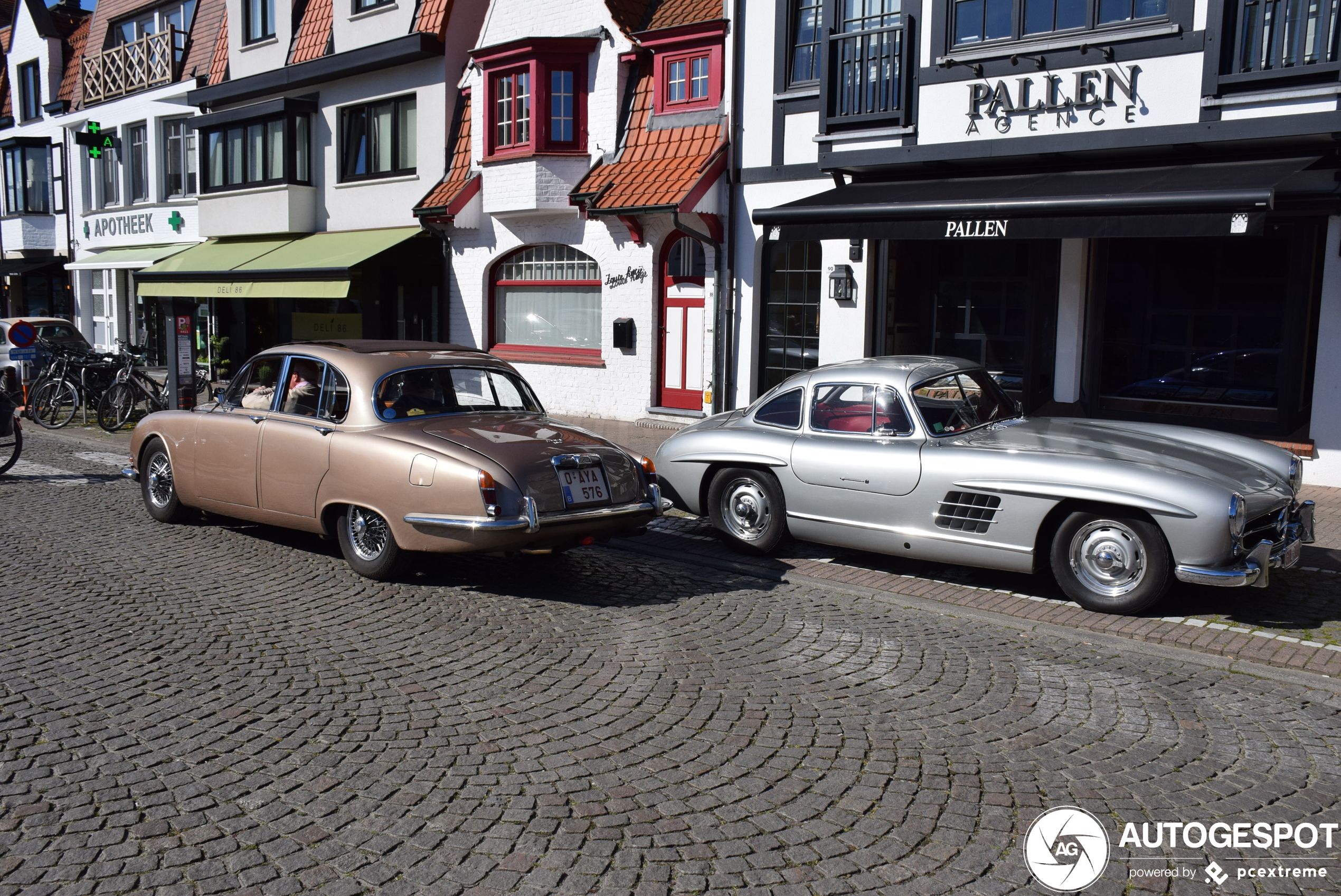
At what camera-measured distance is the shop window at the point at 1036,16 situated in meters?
11.7

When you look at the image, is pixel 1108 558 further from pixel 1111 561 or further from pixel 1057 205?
pixel 1057 205

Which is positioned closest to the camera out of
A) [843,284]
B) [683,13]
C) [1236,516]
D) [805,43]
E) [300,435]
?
[1236,516]

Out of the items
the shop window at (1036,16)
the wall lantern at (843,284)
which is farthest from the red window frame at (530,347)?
the shop window at (1036,16)

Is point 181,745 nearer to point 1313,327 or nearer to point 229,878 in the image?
point 229,878

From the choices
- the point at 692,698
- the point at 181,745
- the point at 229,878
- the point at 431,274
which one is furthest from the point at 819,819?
Answer: the point at 431,274

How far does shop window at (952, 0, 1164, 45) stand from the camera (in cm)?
1170

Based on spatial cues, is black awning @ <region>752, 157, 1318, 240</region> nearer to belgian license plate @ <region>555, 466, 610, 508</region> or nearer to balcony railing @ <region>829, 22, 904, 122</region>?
balcony railing @ <region>829, 22, 904, 122</region>

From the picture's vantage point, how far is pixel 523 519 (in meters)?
6.60

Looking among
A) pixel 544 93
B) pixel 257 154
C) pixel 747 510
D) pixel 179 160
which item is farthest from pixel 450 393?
pixel 179 160

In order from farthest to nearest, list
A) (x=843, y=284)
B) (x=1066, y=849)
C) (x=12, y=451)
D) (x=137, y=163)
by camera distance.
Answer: (x=137, y=163) < (x=843, y=284) < (x=12, y=451) < (x=1066, y=849)

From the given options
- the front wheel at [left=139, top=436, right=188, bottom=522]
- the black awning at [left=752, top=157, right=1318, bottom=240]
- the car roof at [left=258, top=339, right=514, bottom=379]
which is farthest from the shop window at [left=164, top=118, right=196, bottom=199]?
the car roof at [left=258, top=339, right=514, bottom=379]

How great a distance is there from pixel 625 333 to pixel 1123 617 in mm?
11558

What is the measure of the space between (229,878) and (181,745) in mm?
1228

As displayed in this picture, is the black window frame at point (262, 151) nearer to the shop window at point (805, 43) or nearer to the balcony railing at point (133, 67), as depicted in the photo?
the balcony railing at point (133, 67)
